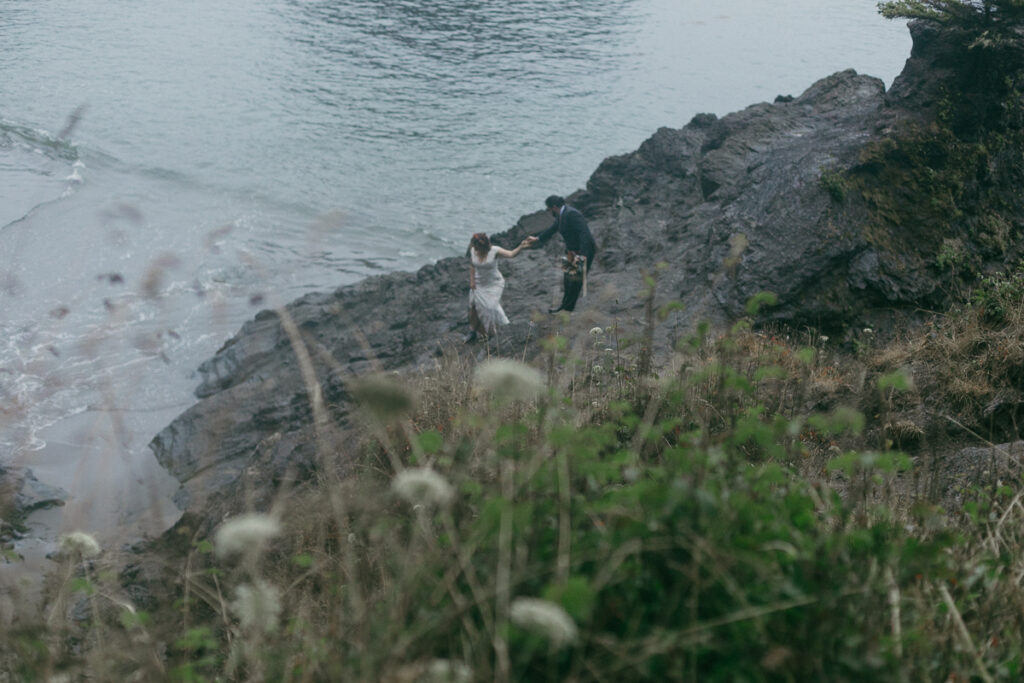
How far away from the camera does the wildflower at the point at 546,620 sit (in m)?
2.12

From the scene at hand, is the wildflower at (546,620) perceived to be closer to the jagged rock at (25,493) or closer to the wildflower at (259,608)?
the wildflower at (259,608)

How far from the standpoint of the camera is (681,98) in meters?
35.2

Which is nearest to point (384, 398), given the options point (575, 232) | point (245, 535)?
point (245, 535)

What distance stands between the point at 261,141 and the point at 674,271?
819 inches

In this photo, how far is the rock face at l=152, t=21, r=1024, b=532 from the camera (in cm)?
1064

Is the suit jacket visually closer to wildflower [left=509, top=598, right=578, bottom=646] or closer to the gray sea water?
the gray sea water

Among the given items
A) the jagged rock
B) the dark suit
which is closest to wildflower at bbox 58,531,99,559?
the jagged rock

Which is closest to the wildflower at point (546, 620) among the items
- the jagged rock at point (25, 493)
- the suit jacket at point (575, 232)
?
the jagged rock at point (25, 493)

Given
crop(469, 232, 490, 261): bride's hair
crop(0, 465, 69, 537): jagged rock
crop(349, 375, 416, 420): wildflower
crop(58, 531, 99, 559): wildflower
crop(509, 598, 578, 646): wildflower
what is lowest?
crop(0, 465, 69, 537): jagged rock

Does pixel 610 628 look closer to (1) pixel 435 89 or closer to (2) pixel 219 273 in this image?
(2) pixel 219 273

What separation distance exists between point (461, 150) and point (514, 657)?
89.3ft

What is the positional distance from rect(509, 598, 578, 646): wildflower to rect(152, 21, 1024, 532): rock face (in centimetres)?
612

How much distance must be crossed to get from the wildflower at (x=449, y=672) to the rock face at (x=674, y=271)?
236 inches

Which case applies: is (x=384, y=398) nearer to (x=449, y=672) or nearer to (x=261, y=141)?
(x=449, y=672)
